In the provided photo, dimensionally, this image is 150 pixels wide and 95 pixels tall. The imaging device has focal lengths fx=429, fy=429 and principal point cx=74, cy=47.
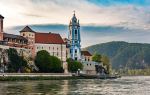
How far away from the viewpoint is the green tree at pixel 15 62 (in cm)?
12775

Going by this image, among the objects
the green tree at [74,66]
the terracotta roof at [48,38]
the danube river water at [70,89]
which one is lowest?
the danube river water at [70,89]

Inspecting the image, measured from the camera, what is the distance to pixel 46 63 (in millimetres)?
140125

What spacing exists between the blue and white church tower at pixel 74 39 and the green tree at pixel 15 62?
45.0 m

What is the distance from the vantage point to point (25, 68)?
135125 millimetres

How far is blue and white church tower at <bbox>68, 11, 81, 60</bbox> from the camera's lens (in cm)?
17838

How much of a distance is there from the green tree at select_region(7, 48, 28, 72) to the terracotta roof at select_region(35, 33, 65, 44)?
2272 centimetres

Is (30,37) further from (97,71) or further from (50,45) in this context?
(97,71)

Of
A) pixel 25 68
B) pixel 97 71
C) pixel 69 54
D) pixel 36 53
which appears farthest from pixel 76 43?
pixel 25 68

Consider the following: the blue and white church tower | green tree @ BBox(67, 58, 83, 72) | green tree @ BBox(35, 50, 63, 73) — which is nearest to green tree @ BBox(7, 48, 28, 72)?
green tree @ BBox(35, 50, 63, 73)

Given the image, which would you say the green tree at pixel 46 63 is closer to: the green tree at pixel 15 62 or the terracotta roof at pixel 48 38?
the green tree at pixel 15 62

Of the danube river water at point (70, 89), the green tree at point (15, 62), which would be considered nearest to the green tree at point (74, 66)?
the green tree at point (15, 62)

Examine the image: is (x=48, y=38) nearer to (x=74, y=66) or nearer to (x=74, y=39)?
(x=74, y=66)

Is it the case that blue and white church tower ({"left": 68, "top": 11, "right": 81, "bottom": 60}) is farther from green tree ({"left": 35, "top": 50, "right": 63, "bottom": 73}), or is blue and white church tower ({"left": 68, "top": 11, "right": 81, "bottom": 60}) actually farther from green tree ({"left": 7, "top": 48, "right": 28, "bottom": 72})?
green tree ({"left": 7, "top": 48, "right": 28, "bottom": 72})

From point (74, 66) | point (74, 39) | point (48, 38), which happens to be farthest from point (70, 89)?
point (74, 39)
